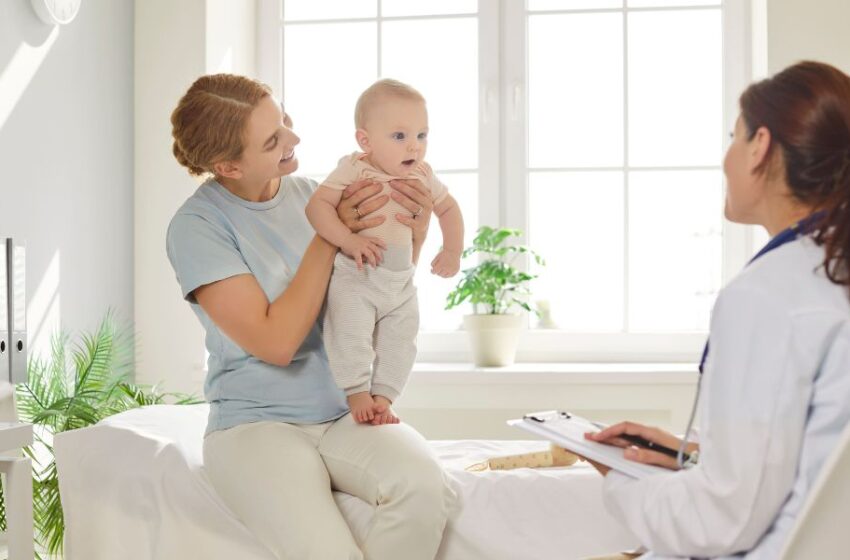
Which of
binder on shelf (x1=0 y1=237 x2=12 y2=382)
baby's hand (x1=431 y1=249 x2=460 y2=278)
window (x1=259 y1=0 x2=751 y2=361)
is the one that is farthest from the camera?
window (x1=259 y1=0 x2=751 y2=361)

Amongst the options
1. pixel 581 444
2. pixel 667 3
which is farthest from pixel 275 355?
pixel 667 3

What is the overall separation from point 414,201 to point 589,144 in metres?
1.90

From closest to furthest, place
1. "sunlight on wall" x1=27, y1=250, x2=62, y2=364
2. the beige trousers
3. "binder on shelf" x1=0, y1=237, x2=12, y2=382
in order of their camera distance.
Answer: the beige trousers, "binder on shelf" x1=0, y1=237, x2=12, y2=382, "sunlight on wall" x1=27, y1=250, x2=62, y2=364

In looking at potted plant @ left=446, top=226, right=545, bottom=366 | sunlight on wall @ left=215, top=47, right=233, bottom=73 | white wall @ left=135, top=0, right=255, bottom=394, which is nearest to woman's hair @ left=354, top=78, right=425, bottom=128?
potted plant @ left=446, top=226, right=545, bottom=366

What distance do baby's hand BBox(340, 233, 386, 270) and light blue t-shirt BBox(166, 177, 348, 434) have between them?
17cm

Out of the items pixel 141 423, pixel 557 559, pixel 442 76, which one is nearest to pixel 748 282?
pixel 557 559

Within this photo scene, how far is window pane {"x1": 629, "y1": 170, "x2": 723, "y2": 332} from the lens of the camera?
145 inches

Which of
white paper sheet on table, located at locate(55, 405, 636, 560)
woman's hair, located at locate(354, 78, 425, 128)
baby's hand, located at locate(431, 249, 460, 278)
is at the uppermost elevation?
woman's hair, located at locate(354, 78, 425, 128)

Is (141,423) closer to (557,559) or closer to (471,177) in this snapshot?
(557,559)

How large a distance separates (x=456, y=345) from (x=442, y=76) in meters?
1.03

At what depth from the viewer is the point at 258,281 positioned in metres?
1.94

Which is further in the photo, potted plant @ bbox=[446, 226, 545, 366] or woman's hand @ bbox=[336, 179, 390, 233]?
potted plant @ bbox=[446, 226, 545, 366]

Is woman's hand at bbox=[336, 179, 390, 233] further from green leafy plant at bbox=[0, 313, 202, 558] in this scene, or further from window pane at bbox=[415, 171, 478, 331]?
window pane at bbox=[415, 171, 478, 331]

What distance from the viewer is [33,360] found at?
2.73 m
